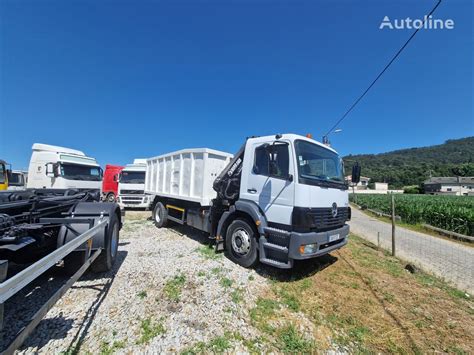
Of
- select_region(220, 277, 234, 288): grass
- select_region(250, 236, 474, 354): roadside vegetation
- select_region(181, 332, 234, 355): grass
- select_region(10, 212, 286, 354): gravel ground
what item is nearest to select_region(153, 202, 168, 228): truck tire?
select_region(10, 212, 286, 354): gravel ground

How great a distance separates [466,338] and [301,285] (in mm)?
2072

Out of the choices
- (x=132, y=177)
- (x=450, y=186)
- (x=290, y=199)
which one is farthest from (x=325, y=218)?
(x=450, y=186)

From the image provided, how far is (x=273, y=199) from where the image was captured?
415 cm

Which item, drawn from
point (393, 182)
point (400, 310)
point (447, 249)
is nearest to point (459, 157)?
point (393, 182)

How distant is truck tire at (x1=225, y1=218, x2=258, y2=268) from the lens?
4410 mm

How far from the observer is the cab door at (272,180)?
12.9 feet

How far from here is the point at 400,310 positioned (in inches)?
130

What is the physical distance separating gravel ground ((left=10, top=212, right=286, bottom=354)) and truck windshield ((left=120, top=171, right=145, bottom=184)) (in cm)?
872

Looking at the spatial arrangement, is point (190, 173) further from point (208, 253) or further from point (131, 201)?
point (131, 201)

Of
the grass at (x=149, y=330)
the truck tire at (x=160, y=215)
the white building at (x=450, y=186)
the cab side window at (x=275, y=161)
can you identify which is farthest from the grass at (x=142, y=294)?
the white building at (x=450, y=186)

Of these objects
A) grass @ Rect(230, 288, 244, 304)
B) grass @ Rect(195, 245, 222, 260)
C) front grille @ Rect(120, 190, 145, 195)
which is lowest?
grass @ Rect(230, 288, 244, 304)

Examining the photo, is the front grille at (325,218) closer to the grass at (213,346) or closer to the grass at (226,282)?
the grass at (226,282)

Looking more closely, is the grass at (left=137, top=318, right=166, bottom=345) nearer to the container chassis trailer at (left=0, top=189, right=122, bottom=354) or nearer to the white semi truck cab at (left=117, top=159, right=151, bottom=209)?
the container chassis trailer at (left=0, top=189, right=122, bottom=354)

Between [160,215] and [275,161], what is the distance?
17.7ft
